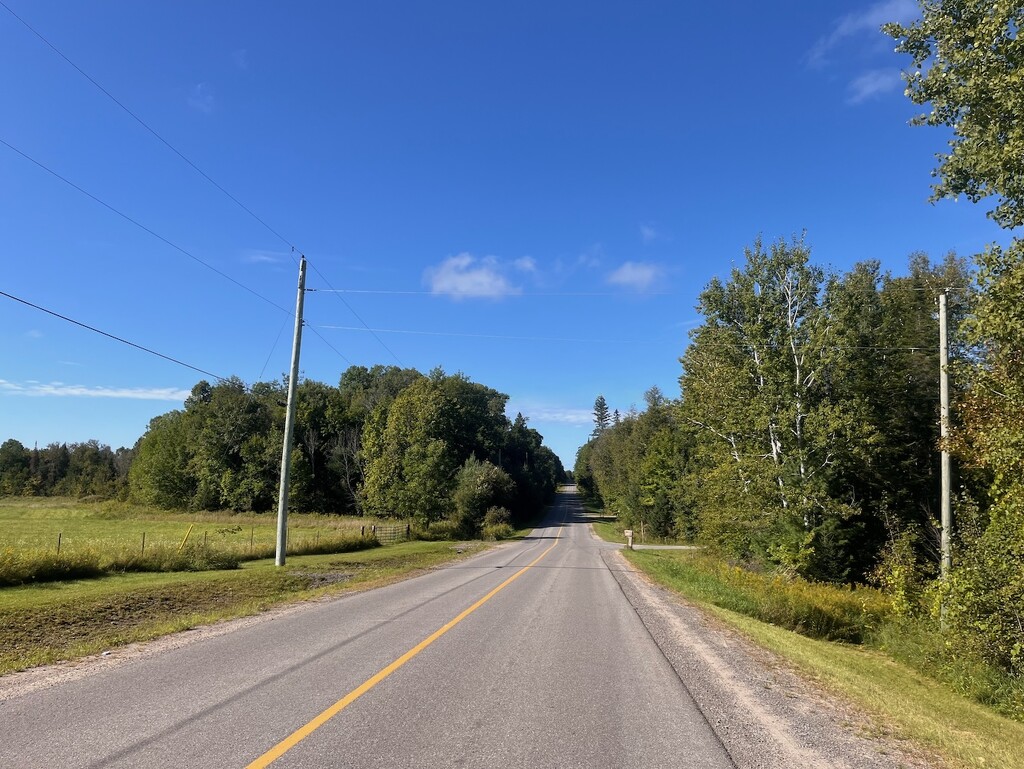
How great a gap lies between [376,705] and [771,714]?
3.82 m

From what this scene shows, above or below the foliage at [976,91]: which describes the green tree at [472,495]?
below

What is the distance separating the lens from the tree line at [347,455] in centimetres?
5234

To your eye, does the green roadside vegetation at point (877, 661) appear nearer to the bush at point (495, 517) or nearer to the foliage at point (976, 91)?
the foliage at point (976, 91)

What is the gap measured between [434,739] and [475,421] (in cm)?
Result: 8450

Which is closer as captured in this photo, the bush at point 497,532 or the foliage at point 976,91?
the foliage at point 976,91

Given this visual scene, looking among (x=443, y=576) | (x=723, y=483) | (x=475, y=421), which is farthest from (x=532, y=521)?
(x=443, y=576)

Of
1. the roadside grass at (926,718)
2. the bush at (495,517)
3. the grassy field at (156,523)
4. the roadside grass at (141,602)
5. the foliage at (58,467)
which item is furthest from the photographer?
the foliage at (58,467)

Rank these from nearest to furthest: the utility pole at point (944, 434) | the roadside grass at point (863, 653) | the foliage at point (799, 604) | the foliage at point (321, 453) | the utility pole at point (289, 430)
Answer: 1. the roadside grass at point (863, 653)
2. the utility pole at point (944, 434)
3. the foliage at point (799, 604)
4. the utility pole at point (289, 430)
5. the foliage at point (321, 453)

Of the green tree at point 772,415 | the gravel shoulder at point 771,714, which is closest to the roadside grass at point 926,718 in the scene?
the gravel shoulder at point 771,714

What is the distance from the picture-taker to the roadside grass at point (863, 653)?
18.5ft

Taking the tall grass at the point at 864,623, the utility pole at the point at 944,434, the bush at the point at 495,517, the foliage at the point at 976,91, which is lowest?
the bush at the point at 495,517

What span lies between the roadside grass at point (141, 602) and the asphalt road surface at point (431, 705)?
1513mm

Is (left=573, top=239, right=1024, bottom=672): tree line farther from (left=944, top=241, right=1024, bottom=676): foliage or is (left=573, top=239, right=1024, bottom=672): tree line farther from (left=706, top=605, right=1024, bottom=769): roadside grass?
(left=706, top=605, right=1024, bottom=769): roadside grass

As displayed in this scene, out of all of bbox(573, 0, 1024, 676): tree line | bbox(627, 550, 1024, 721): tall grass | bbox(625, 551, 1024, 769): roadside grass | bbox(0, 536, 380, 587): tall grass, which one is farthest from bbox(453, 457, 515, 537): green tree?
bbox(627, 550, 1024, 721): tall grass
